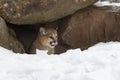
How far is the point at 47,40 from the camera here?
860cm

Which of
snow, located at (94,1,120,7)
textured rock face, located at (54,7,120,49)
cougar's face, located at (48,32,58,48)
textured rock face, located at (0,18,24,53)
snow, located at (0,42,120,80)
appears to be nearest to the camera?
snow, located at (0,42,120,80)

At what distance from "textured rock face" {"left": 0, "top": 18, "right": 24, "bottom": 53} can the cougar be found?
1.37 feet

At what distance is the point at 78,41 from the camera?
927 centimetres

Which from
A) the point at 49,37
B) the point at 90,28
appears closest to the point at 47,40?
the point at 49,37

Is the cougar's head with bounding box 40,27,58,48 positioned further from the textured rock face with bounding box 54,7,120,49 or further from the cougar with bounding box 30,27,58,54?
the textured rock face with bounding box 54,7,120,49

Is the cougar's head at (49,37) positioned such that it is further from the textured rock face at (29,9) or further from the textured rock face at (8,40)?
the textured rock face at (8,40)

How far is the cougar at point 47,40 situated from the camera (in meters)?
8.54

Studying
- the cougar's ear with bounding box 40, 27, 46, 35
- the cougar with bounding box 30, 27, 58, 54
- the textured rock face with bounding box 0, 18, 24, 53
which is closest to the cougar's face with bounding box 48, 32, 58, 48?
the cougar with bounding box 30, 27, 58, 54

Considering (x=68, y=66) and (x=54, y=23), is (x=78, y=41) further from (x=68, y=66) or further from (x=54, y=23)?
(x=68, y=66)

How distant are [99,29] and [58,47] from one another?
3.86ft

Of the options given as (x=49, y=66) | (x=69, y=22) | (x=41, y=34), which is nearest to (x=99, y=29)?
(x=69, y=22)

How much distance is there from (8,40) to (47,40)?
958mm

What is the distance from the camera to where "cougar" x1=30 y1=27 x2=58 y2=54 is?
854 centimetres

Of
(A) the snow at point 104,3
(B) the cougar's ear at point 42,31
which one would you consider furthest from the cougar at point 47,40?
(A) the snow at point 104,3
